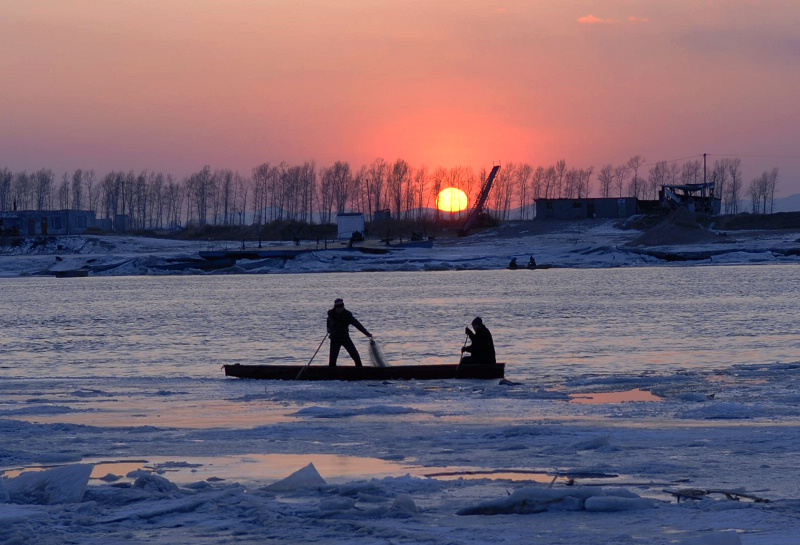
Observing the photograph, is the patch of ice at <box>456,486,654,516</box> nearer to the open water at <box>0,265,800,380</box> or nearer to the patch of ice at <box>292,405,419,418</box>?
the patch of ice at <box>292,405,419,418</box>

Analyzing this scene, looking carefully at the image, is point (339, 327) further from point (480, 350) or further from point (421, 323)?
point (421, 323)

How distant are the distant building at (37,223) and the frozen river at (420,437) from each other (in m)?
92.2

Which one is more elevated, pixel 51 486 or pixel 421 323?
pixel 51 486

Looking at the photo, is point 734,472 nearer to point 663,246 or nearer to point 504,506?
point 504,506

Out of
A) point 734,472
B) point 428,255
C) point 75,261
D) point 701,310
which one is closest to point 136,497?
point 734,472

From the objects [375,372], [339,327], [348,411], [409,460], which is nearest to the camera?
[409,460]

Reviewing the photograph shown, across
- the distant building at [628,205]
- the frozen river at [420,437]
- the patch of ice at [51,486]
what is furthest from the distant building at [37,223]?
the patch of ice at [51,486]

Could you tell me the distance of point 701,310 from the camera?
3909cm

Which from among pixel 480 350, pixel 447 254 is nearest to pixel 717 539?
pixel 480 350

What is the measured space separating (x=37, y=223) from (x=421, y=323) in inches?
3765

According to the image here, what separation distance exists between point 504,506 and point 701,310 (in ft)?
107

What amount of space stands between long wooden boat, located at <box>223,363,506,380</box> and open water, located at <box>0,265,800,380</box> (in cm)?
111

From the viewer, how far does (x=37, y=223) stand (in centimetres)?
11938

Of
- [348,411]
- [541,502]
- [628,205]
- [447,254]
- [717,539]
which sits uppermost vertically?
[628,205]
